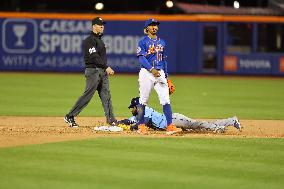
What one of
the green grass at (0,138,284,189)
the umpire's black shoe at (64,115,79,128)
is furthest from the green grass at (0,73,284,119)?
the green grass at (0,138,284,189)

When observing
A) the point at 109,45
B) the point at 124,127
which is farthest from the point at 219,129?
the point at 109,45

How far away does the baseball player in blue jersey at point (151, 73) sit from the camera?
1209 centimetres

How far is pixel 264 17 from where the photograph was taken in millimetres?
A: 31188

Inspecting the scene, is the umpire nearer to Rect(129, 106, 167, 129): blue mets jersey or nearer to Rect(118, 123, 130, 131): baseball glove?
Rect(118, 123, 130, 131): baseball glove

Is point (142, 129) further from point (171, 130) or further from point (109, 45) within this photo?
point (109, 45)

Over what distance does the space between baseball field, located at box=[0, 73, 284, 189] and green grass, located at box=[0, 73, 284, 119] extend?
45 millimetres

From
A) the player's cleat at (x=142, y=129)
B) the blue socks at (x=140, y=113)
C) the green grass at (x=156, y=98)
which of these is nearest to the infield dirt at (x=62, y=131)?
the player's cleat at (x=142, y=129)

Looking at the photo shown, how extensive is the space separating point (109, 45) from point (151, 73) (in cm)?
1858

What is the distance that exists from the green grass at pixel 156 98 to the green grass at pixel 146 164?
17.2ft

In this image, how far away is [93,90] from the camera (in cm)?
1312

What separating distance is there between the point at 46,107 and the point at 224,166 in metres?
9.07

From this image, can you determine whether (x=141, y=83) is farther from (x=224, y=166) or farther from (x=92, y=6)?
(x=92, y=6)

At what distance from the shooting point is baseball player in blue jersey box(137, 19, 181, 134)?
12.1m

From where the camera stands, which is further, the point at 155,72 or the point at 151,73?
the point at 151,73
